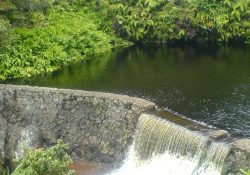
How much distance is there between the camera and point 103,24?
144 ft

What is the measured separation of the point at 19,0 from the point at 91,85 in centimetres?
1092

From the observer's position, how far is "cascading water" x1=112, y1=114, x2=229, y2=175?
60.4 ft

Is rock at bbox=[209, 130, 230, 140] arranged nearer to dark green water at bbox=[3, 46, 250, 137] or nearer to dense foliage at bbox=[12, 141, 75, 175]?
dark green water at bbox=[3, 46, 250, 137]

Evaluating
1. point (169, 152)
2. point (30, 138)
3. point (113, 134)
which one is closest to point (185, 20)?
point (113, 134)

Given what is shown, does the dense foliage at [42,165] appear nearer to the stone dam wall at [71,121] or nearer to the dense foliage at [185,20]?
the stone dam wall at [71,121]

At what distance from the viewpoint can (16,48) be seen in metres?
35.6

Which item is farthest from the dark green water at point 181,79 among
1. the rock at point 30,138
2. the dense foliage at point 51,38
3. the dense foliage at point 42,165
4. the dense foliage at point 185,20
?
the dense foliage at point 42,165

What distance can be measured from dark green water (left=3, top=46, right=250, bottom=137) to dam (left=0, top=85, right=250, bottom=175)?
3204 millimetres

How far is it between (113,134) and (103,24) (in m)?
23.5

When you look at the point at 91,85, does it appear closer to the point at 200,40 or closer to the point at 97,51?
the point at 97,51

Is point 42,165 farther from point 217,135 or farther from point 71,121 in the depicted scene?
point 71,121

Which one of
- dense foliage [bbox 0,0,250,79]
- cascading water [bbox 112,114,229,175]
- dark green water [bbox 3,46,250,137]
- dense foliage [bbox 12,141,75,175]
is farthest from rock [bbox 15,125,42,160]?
dense foliage [bbox 0,0,250,79]

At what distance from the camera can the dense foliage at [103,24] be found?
36500 mm

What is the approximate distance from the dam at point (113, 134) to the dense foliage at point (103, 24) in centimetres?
1227
